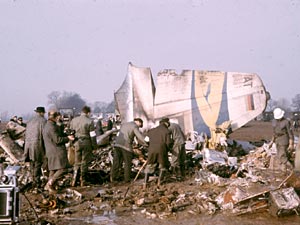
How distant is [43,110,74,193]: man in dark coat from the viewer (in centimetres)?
922

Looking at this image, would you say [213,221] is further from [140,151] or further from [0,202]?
[140,151]

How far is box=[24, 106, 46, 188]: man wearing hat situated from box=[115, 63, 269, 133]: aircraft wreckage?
31.8ft

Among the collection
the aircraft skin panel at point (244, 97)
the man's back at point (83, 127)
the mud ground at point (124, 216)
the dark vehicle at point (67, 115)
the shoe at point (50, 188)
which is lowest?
the mud ground at point (124, 216)

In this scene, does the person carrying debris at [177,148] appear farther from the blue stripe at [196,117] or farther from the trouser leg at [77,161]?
the blue stripe at [196,117]

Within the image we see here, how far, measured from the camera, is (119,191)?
979cm

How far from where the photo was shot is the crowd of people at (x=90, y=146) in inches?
368

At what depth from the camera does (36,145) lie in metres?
9.79

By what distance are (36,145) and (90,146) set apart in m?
1.41

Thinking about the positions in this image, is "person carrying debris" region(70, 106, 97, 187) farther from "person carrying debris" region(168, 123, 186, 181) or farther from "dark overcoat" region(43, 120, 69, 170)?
"person carrying debris" region(168, 123, 186, 181)

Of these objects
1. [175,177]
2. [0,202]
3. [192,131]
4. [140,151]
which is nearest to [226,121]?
[192,131]

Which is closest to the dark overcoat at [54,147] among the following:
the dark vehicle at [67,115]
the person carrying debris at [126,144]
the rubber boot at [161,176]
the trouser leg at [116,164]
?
the person carrying debris at [126,144]

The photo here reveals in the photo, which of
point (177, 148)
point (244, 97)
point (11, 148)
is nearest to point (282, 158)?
point (177, 148)

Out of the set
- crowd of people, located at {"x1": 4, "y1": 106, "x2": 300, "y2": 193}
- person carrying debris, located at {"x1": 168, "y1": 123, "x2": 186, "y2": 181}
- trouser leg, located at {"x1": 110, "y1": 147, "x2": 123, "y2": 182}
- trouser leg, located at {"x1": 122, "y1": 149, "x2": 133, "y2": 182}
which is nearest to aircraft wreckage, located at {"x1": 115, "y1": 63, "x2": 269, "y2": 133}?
crowd of people, located at {"x1": 4, "y1": 106, "x2": 300, "y2": 193}

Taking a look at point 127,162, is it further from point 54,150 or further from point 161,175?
point 54,150
